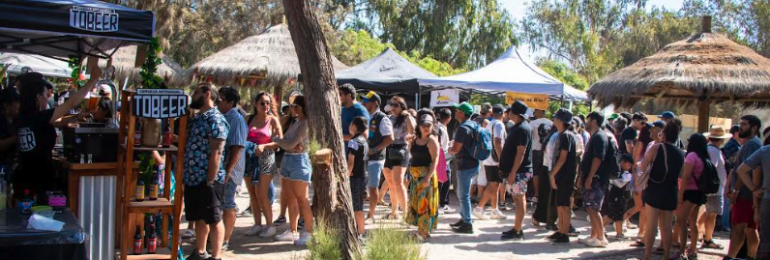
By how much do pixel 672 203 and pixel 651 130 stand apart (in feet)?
7.63

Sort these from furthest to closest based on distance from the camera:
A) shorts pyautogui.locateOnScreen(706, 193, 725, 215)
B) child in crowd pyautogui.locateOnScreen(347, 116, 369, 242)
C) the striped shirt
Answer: shorts pyautogui.locateOnScreen(706, 193, 725, 215) < child in crowd pyautogui.locateOnScreen(347, 116, 369, 242) < the striped shirt

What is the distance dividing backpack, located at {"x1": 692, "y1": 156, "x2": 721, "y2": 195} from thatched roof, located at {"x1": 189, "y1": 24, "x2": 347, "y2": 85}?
8.73 meters

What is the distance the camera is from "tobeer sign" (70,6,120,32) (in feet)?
17.2

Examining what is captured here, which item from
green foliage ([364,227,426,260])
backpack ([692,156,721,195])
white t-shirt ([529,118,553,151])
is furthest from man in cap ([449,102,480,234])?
green foliage ([364,227,426,260])

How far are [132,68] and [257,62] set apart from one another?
4050 mm

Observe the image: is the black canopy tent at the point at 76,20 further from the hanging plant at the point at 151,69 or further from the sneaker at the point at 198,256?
the sneaker at the point at 198,256

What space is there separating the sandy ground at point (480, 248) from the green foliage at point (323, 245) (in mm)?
1966

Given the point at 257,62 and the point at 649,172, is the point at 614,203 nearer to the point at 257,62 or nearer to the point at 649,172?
the point at 649,172

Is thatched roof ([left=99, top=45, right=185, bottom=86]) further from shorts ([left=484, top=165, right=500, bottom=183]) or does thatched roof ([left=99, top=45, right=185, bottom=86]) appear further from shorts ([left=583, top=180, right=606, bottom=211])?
shorts ([left=583, top=180, right=606, bottom=211])

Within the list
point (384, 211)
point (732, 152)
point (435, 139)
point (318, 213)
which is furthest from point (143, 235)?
point (732, 152)

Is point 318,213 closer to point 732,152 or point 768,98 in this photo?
point 732,152

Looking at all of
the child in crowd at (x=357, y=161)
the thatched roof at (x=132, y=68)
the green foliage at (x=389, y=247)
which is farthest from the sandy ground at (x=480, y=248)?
the thatched roof at (x=132, y=68)

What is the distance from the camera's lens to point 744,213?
291 inches

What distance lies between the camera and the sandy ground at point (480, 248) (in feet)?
24.6
